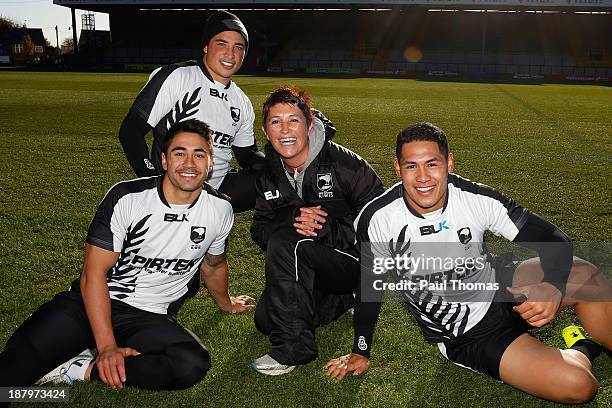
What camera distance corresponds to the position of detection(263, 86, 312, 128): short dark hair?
3195 millimetres

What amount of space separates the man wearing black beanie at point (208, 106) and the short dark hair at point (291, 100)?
0.85 m

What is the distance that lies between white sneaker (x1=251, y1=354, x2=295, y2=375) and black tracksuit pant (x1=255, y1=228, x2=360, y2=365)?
0.03 meters

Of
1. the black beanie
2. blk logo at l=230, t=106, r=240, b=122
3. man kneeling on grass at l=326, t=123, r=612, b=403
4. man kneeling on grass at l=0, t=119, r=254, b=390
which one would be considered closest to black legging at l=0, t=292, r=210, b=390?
man kneeling on grass at l=0, t=119, r=254, b=390

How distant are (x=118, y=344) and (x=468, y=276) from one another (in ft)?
5.97

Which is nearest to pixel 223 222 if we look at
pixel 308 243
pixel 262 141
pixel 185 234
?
pixel 185 234

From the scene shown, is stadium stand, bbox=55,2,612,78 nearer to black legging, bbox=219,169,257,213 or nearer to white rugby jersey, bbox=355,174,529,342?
black legging, bbox=219,169,257,213

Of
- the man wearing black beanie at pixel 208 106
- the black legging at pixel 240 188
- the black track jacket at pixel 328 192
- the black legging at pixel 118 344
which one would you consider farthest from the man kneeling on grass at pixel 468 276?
the man wearing black beanie at pixel 208 106

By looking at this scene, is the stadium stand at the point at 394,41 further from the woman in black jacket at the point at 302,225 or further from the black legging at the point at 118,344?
the black legging at the point at 118,344

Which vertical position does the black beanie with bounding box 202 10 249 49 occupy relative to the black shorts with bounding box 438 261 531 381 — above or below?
above

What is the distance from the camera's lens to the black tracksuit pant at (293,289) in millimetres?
3045

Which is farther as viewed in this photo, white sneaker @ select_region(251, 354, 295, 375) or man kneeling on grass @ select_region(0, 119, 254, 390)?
white sneaker @ select_region(251, 354, 295, 375)

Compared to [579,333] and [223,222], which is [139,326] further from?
[579,333]

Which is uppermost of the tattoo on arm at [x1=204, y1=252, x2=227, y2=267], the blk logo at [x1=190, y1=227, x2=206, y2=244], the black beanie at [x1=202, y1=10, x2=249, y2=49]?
the black beanie at [x1=202, y1=10, x2=249, y2=49]

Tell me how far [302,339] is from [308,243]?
0.53 metres
